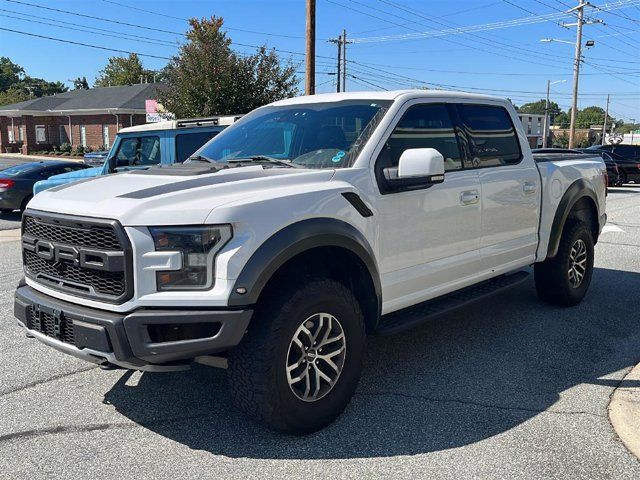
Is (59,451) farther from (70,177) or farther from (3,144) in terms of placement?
(3,144)

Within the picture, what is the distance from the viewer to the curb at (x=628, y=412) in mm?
3593

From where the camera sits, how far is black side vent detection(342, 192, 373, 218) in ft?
12.2

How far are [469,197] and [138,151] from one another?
6.47m

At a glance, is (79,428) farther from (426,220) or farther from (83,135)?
(83,135)

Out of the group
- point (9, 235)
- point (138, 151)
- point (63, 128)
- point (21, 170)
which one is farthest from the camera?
point (63, 128)

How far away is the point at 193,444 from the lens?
3.49m

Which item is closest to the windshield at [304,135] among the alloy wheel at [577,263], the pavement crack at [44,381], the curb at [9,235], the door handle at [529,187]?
the door handle at [529,187]

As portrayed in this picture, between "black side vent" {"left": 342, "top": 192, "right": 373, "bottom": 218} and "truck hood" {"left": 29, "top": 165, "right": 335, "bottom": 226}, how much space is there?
167mm

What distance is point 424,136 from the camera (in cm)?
446

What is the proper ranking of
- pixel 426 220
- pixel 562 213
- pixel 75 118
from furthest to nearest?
pixel 75 118, pixel 562 213, pixel 426 220

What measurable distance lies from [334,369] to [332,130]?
5.58ft

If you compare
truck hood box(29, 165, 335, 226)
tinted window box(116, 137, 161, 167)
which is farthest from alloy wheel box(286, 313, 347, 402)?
tinted window box(116, 137, 161, 167)

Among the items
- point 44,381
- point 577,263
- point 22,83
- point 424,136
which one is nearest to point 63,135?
point 44,381

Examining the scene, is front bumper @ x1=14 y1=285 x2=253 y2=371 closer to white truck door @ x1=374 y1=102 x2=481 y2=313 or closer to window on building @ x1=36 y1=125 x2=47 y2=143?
white truck door @ x1=374 y1=102 x2=481 y2=313
